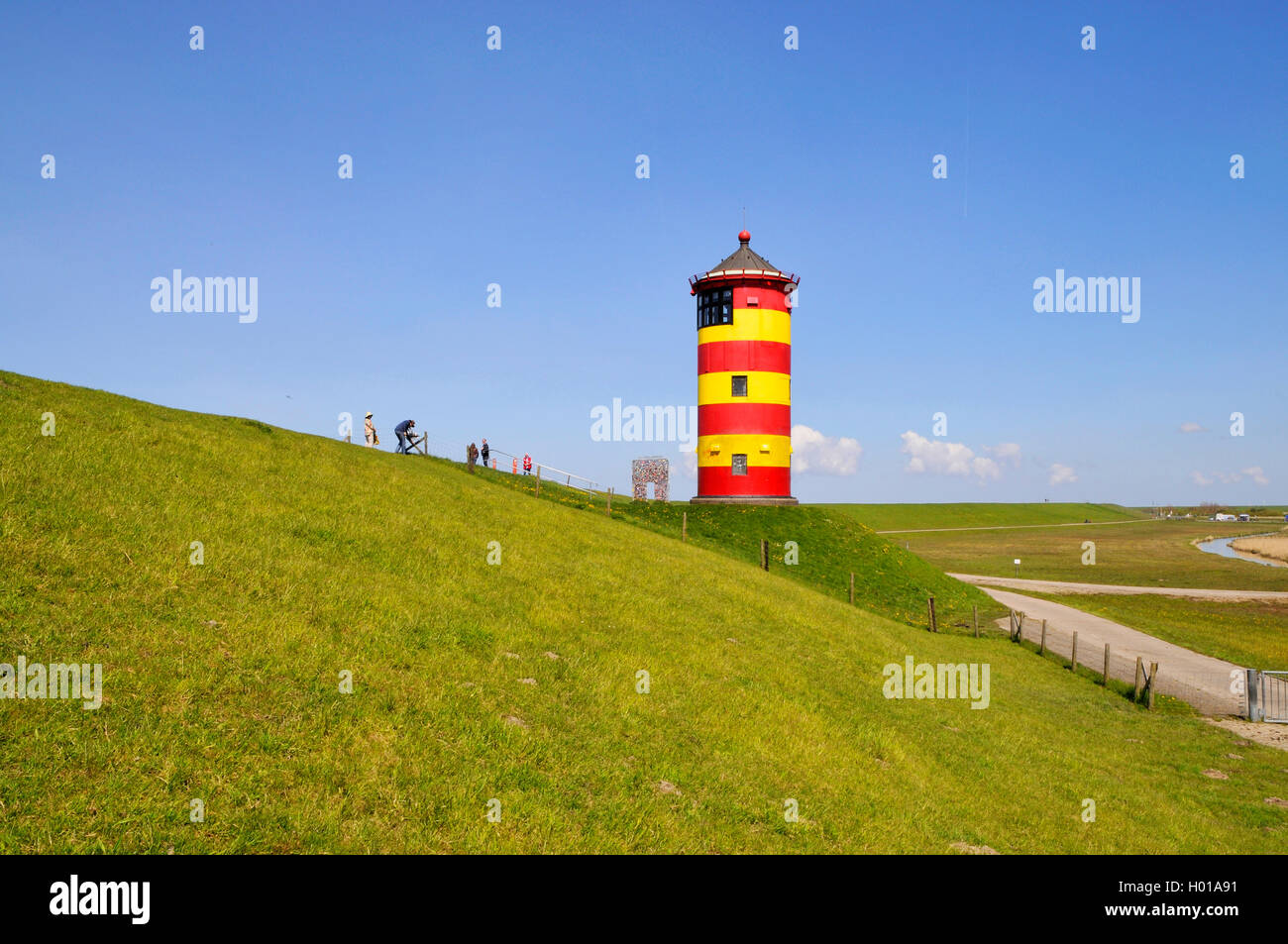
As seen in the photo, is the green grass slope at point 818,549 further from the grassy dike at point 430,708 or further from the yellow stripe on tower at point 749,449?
the grassy dike at point 430,708

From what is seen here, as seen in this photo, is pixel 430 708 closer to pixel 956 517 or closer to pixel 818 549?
pixel 818 549

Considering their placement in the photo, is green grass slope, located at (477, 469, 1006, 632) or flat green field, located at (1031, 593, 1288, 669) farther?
green grass slope, located at (477, 469, 1006, 632)

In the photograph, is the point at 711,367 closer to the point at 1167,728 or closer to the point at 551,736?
the point at 1167,728

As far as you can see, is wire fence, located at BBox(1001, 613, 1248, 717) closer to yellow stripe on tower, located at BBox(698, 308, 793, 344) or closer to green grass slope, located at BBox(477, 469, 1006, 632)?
green grass slope, located at BBox(477, 469, 1006, 632)

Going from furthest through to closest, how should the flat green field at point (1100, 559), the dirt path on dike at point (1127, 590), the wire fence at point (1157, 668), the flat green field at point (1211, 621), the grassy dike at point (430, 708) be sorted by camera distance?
the flat green field at point (1100, 559)
the dirt path on dike at point (1127, 590)
the flat green field at point (1211, 621)
the wire fence at point (1157, 668)
the grassy dike at point (430, 708)

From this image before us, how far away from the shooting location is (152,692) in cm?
916

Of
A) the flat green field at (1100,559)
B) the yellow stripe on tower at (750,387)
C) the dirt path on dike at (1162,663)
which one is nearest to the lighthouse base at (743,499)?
the yellow stripe on tower at (750,387)

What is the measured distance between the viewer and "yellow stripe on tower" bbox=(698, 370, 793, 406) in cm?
5191

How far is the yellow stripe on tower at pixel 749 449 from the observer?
52094 millimetres

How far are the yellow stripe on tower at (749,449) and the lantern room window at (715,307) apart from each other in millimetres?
8023

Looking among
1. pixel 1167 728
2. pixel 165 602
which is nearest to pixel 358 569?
pixel 165 602

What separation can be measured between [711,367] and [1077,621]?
27237 millimetres

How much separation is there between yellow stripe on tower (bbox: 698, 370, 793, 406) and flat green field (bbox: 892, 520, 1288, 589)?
37.2 metres

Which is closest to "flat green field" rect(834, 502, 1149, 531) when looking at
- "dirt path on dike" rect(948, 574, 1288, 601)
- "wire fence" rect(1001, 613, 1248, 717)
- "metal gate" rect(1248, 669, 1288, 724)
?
"dirt path on dike" rect(948, 574, 1288, 601)
